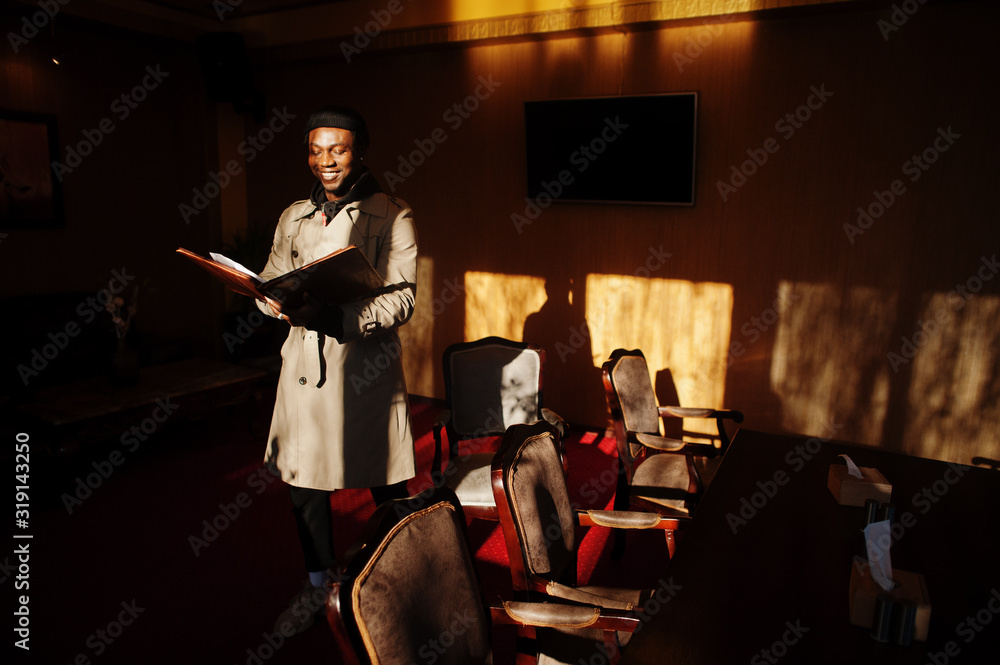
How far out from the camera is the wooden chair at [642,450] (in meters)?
2.41

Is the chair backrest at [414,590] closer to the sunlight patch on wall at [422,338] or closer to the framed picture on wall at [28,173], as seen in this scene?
the sunlight patch on wall at [422,338]

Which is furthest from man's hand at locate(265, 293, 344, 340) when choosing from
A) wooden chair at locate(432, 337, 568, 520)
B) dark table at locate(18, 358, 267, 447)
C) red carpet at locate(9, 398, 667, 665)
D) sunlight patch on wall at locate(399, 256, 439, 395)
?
sunlight patch on wall at locate(399, 256, 439, 395)

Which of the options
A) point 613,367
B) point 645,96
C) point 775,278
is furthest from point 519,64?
point 613,367

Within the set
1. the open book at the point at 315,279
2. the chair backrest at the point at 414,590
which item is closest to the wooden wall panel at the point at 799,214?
the open book at the point at 315,279

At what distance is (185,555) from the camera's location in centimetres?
277

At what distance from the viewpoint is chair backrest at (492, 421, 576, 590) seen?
1.52 meters

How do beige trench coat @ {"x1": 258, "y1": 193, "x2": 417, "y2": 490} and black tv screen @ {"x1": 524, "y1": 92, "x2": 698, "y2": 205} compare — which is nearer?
beige trench coat @ {"x1": 258, "y1": 193, "x2": 417, "y2": 490}

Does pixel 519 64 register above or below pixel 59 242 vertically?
above

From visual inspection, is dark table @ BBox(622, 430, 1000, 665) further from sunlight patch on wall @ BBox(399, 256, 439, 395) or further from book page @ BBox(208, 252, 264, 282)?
sunlight patch on wall @ BBox(399, 256, 439, 395)

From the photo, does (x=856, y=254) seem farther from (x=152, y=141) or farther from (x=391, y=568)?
(x=152, y=141)

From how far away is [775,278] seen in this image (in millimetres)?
3711

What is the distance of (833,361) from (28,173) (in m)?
5.43

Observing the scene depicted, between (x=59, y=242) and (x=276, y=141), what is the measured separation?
5.89ft

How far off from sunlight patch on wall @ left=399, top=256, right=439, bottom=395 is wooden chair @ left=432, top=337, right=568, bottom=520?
6.70 ft
